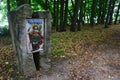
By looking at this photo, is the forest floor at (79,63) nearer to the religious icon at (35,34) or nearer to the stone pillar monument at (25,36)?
the stone pillar monument at (25,36)

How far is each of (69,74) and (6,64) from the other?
2242 mm

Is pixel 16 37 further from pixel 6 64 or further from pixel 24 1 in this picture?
pixel 24 1

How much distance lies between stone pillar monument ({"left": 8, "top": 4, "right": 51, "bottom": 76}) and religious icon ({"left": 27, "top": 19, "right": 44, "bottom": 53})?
1.3 inches

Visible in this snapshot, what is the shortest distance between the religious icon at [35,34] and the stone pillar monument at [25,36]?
3cm

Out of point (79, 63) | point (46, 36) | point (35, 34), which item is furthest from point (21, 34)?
point (79, 63)

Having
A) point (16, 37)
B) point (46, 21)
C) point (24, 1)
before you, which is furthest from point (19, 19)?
point (24, 1)

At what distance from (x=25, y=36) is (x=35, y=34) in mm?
316

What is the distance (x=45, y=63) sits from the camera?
5328mm

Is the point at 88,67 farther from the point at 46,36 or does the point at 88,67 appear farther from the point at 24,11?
the point at 24,11

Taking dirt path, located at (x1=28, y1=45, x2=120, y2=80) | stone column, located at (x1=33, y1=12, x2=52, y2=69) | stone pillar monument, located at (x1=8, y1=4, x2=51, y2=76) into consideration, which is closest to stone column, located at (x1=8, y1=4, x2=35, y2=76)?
stone pillar monument, located at (x1=8, y1=4, x2=51, y2=76)

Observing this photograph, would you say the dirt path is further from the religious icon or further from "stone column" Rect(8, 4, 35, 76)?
the religious icon

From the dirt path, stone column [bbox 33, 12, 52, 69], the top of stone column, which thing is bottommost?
the dirt path

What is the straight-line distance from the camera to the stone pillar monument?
4410 millimetres

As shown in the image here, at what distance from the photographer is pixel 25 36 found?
4566 mm
